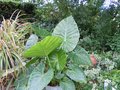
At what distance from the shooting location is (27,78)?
9.84ft

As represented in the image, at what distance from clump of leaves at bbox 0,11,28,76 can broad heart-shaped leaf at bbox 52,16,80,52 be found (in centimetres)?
49

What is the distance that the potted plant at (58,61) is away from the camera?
109 inches

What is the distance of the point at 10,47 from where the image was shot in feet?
10.2

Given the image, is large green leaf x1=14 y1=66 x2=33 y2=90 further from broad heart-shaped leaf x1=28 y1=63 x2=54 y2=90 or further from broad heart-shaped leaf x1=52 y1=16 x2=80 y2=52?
broad heart-shaped leaf x1=52 y1=16 x2=80 y2=52

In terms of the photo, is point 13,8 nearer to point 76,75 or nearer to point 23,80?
point 23,80

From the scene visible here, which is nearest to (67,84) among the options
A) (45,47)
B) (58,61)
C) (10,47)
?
(58,61)

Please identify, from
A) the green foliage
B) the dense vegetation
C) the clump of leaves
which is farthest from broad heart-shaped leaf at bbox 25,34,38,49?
the green foliage

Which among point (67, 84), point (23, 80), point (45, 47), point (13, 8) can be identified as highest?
point (13, 8)

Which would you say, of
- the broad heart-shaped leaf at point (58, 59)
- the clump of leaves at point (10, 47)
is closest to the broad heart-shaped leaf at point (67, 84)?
the broad heart-shaped leaf at point (58, 59)

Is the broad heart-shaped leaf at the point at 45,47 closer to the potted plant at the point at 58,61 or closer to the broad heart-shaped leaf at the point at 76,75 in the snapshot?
the potted plant at the point at 58,61

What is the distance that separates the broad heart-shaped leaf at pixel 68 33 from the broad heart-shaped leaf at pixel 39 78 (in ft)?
1.13

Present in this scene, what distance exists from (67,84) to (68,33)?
1.91 ft

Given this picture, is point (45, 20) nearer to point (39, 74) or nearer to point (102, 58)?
point (102, 58)

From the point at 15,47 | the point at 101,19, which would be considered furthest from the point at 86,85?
the point at 101,19
